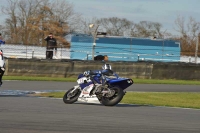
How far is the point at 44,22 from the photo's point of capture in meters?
72.6

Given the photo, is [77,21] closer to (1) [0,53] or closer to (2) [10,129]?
(1) [0,53]

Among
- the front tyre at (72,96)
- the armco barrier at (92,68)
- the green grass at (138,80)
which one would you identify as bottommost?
the green grass at (138,80)

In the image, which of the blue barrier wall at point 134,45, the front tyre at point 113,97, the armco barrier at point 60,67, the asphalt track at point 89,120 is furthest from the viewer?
the blue barrier wall at point 134,45

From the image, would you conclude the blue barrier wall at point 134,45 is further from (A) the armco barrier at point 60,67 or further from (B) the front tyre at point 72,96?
(B) the front tyre at point 72,96

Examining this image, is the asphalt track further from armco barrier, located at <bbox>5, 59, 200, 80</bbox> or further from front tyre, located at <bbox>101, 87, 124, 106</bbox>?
armco barrier, located at <bbox>5, 59, 200, 80</bbox>

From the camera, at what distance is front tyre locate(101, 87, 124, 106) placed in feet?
44.4

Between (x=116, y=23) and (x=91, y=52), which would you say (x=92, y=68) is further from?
(x=116, y=23)

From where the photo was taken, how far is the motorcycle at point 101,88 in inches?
540

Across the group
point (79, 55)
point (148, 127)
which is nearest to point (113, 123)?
point (148, 127)

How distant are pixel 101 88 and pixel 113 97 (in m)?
0.44

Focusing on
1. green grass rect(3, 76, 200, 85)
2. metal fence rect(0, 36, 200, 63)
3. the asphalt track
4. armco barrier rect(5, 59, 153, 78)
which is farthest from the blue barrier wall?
the asphalt track

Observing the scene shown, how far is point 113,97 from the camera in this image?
1379 cm

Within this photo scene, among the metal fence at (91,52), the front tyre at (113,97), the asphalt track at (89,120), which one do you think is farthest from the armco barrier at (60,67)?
the asphalt track at (89,120)

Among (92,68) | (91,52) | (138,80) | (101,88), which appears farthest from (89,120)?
(91,52)
